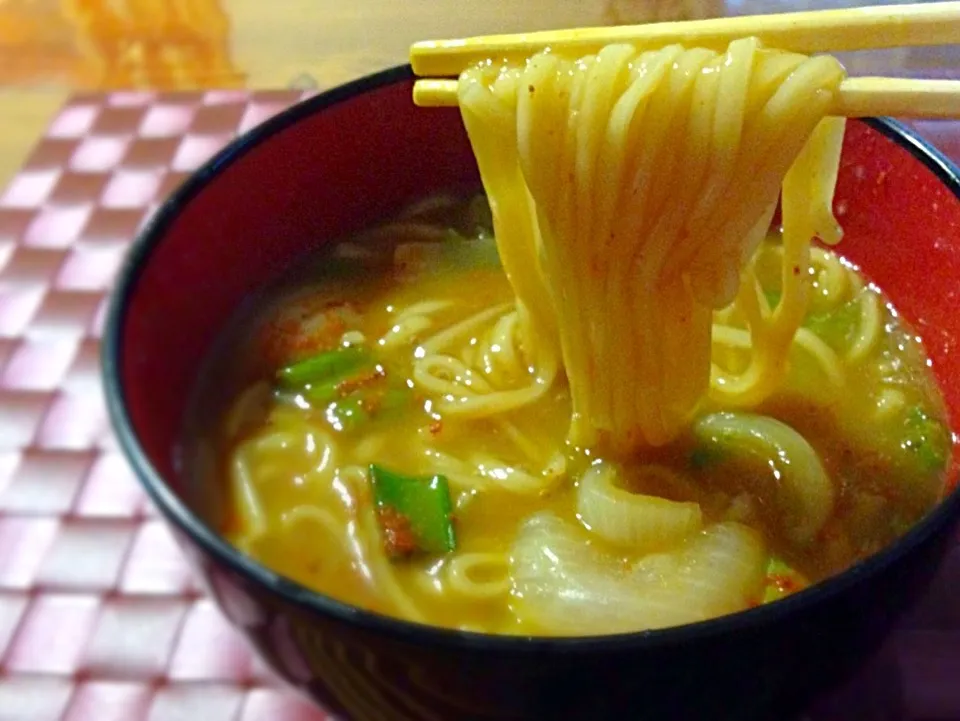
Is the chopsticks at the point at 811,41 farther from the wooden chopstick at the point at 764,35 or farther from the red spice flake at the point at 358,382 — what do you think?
the red spice flake at the point at 358,382

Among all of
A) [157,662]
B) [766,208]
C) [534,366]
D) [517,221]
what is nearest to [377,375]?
[534,366]

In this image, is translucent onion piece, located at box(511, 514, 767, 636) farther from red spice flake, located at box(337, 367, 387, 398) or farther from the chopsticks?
the chopsticks

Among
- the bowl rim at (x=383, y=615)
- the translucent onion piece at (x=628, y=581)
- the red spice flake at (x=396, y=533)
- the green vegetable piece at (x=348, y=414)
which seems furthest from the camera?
the green vegetable piece at (x=348, y=414)

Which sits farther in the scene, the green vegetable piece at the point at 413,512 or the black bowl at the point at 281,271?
the green vegetable piece at the point at 413,512

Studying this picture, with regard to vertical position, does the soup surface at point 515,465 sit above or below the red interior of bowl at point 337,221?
below

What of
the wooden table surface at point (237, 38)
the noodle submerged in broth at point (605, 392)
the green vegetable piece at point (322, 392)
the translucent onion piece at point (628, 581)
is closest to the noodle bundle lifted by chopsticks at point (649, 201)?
the noodle submerged in broth at point (605, 392)

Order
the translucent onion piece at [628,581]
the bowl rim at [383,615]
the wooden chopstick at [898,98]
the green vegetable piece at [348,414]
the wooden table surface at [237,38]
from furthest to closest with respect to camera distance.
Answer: the wooden table surface at [237,38] → the green vegetable piece at [348,414] → the translucent onion piece at [628,581] → the wooden chopstick at [898,98] → the bowl rim at [383,615]

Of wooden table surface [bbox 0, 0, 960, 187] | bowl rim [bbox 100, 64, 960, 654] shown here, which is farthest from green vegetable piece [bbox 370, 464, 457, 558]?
wooden table surface [bbox 0, 0, 960, 187]

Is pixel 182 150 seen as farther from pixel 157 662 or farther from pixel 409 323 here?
pixel 157 662

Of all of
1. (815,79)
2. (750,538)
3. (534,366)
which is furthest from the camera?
(534,366)
